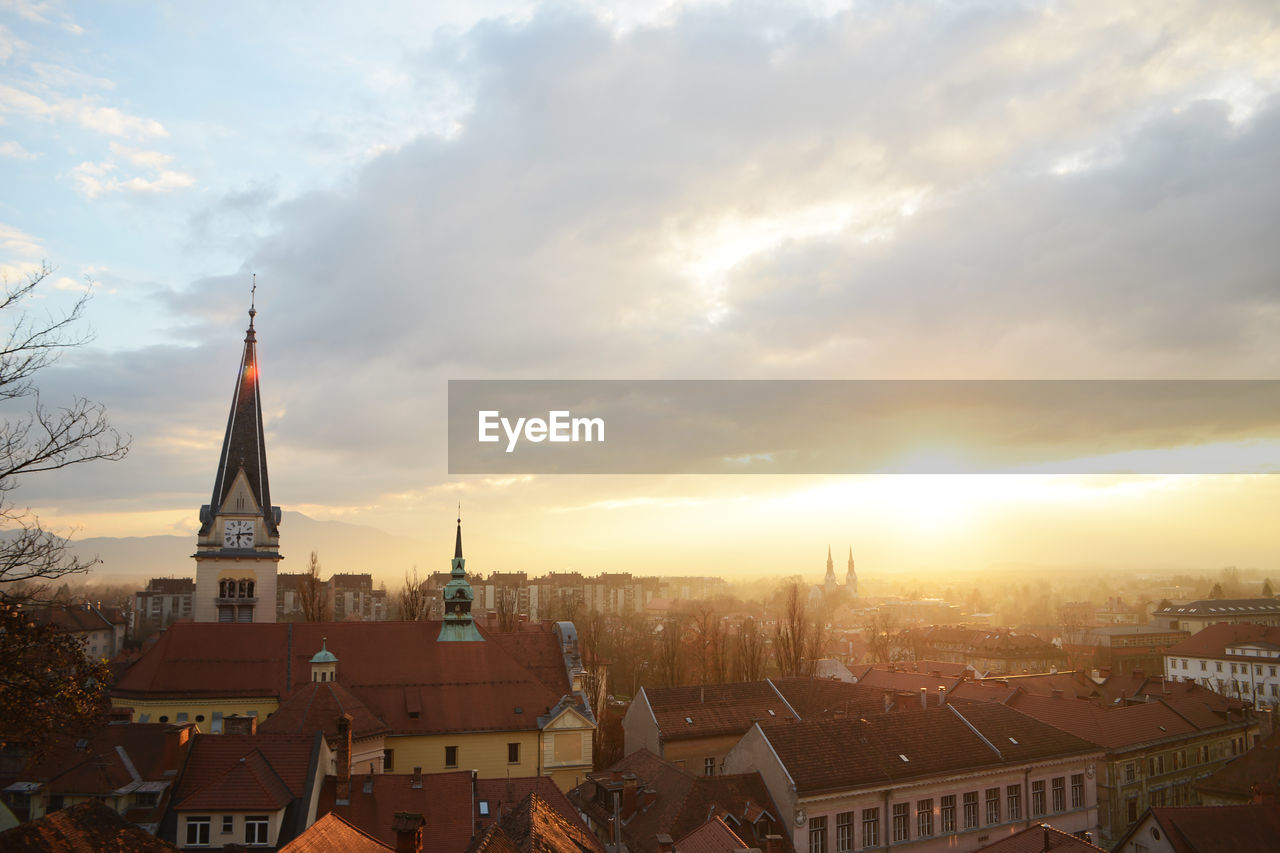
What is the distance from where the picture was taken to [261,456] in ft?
228

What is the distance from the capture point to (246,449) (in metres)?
68.8

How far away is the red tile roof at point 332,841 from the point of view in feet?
85.2

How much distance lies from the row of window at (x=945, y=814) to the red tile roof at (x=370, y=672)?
19.4 m

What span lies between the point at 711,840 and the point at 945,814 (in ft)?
51.3

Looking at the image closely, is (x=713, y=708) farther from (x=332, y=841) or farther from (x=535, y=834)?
(x=332, y=841)

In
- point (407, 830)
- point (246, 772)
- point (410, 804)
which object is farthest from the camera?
point (410, 804)

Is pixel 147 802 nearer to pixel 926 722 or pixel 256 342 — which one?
pixel 926 722

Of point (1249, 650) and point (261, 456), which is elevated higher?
point (261, 456)

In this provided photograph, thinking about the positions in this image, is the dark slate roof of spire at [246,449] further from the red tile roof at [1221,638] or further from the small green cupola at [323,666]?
the red tile roof at [1221,638]

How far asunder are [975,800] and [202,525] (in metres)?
55.0

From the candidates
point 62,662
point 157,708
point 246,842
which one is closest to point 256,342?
point 157,708

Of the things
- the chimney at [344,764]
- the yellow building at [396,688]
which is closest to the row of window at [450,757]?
the yellow building at [396,688]

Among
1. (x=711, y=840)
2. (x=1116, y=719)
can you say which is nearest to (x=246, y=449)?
(x=711, y=840)

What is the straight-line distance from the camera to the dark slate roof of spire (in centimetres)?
6794
